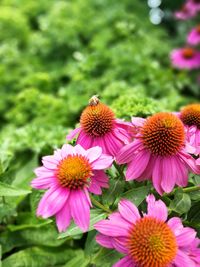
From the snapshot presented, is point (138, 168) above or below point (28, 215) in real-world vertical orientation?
above

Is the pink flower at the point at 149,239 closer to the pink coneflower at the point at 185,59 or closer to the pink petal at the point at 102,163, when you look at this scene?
the pink petal at the point at 102,163

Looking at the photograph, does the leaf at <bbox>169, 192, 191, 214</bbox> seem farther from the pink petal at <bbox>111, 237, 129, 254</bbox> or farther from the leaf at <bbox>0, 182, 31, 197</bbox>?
the leaf at <bbox>0, 182, 31, 197</bbox>

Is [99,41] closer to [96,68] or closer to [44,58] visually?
[96,68]

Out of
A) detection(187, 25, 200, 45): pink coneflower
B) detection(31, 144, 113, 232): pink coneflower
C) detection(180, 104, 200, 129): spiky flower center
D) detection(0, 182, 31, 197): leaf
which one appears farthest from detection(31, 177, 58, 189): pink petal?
detection(187, 25, 200, 45): pink coneflower

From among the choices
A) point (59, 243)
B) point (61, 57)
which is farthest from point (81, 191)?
point (61, 57)

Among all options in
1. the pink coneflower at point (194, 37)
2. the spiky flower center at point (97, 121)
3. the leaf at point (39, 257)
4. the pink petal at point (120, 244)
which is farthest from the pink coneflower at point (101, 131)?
the pink coneflower at point (194, 37)

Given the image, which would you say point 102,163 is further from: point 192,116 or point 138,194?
point 192,116
